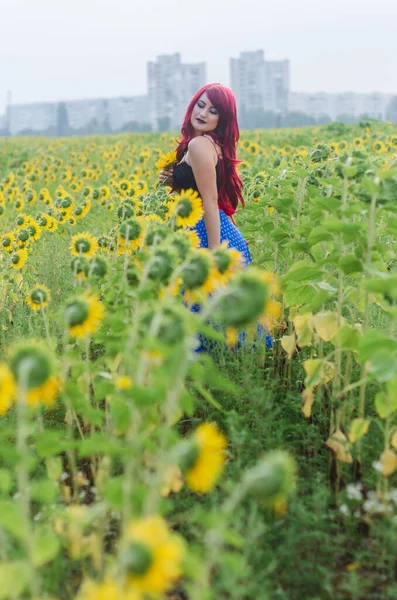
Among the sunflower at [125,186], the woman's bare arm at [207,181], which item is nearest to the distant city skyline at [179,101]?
the sunflower at [125,186]

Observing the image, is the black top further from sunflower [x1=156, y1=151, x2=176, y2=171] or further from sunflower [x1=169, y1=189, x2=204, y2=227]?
sunflower [x1=169, y1=189, x2=204, y2=227]

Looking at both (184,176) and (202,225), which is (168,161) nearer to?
(184,176)

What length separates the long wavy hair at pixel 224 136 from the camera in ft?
12.0

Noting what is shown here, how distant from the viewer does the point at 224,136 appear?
3717 mm

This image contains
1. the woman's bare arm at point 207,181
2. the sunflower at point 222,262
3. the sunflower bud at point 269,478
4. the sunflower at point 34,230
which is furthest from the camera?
the sunflower at point 34,230

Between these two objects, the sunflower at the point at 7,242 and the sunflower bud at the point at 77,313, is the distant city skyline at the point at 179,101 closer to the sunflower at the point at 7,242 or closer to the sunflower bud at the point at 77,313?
the sunflower at the point at 7,242

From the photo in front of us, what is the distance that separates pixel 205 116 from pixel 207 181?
0.39 m

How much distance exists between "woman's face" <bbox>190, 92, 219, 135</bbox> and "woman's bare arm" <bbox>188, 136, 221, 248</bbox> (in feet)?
0.50

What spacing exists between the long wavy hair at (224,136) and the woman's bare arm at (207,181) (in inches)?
7.2

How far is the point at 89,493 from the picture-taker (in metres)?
2.19

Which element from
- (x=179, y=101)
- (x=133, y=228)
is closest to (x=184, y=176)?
(x=133, y=228)

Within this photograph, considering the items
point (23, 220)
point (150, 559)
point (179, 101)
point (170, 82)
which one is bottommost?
point (179, 101)

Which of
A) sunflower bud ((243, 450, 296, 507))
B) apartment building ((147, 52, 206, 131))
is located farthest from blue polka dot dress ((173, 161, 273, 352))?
apartment building ((147, 52, 206, 131))

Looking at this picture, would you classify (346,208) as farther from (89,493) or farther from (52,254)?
(52,254)
